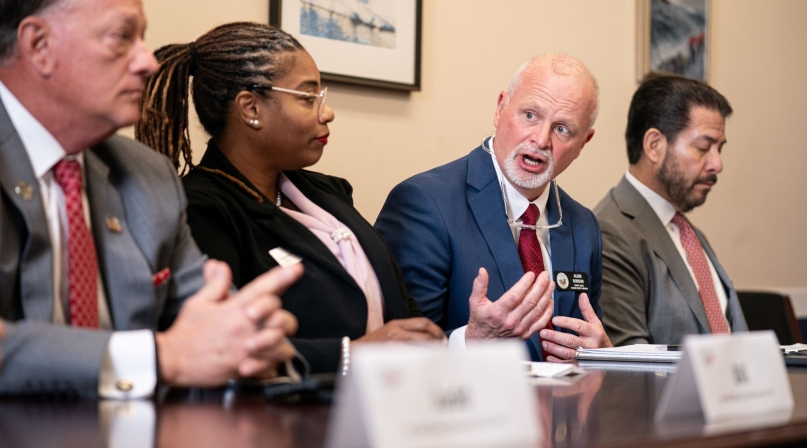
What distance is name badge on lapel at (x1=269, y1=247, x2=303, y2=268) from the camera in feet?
7.20

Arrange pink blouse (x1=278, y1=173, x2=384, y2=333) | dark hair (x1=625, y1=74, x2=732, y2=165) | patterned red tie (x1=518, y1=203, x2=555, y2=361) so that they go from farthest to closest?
dark hair (x1=625, y1=74, x2=732, y2=165) → patterned red tie (x1=518, y1=203, x2=555, y2=361) → pink blouse (x1=278, y1=173, x2=384, y2=333)

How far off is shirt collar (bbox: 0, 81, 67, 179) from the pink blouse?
814 mm

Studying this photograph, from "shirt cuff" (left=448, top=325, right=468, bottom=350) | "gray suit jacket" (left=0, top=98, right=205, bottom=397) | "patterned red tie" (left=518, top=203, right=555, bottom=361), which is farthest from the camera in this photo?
"patterned red tie" (left=518, top=203, right=555, bottom=361)

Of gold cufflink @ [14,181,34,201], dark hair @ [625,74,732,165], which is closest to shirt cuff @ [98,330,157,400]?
gold cufflink @ [14,181,34,201]

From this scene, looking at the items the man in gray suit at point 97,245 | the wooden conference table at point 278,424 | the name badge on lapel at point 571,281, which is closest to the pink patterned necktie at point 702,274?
the name badge on lapel at point 571,281

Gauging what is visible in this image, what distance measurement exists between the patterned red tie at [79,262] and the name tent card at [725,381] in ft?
3.22

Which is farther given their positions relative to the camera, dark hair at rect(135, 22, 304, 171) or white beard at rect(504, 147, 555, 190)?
white beard at rect(504, 147, 555, 190)

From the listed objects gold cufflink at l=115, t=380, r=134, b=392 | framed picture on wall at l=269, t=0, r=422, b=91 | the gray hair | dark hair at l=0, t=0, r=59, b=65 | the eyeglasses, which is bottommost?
gold cufflink at l=115, t=380, r=134, b=392

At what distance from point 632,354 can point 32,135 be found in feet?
4.78

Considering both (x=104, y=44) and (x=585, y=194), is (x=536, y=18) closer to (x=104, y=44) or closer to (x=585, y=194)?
(x=585, y=194)

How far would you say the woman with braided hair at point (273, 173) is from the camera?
219 cm

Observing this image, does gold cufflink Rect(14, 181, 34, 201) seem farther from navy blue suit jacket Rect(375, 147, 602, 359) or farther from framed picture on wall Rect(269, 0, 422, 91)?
framed picture on wall Rect(269, 0, 422, 91)

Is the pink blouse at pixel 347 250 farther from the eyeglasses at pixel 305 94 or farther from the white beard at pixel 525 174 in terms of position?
the white beard at pixel 525 174

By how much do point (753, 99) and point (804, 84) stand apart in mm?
558
